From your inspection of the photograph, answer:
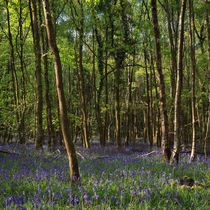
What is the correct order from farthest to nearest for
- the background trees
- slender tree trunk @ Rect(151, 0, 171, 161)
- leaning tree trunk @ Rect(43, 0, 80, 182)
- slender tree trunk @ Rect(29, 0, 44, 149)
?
1. slender tree trunk @ Rect(29, 0, 44, 149)
2. the background trees
3. slender tree trunk @ Rect(151, 0, 171, 161)
4. leaning tree trunk @ Rect(43, 0, 80, 182)

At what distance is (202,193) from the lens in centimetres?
433

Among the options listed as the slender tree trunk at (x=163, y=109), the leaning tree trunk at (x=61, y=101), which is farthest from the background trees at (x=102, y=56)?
the leaning tree trunk at (x=61, y=101)

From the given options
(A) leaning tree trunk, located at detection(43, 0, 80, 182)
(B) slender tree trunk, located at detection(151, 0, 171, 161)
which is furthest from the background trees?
(A) leaning tree trunk, located at detection(43, 0, 80, 182)

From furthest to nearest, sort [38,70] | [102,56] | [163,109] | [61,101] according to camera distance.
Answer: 1. [102,56]
2. [38,70]
3. [163,109]
4. [61,101]

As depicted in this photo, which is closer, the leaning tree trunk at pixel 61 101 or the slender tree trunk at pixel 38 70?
the leaning tree trunk at pixel 61 101

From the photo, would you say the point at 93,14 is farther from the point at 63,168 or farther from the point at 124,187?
the point at 124,187

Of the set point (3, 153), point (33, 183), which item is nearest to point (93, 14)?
point (3, 153)

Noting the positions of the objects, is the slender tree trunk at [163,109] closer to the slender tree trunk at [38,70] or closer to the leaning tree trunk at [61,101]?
the leaning tree trunk at [61,101]

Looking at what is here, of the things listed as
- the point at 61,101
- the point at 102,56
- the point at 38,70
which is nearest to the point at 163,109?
the point at 61,101

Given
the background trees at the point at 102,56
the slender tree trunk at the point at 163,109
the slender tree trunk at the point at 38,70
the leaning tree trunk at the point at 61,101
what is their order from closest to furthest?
the leaning tree trunk at the point at 61,101
the slender tree trunk at the point at 163,109
the background trees at the point at 102,56
the slender tree trunk at the point at 38,70

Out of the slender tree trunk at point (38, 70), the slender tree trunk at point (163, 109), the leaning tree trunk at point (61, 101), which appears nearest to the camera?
the leaning tree trunk at point (61, 101)

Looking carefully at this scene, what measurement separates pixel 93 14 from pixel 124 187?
10399 mm

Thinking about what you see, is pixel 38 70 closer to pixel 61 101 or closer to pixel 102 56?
pixel 102 56

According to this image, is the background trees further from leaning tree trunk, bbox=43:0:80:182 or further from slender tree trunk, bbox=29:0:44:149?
leaning tree trunk, bbox=43:0:80:182
